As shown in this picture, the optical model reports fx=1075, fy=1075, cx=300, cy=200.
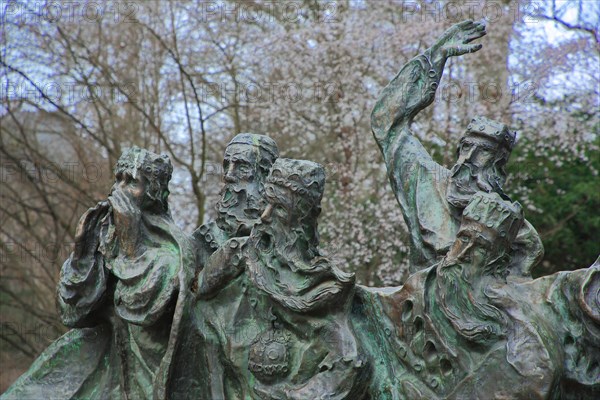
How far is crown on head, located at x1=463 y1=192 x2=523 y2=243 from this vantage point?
5152mm

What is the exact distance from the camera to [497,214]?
16.9ft

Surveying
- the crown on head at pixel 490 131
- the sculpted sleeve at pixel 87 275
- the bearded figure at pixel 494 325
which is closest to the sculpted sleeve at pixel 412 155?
the crown on head at pixel 490 131

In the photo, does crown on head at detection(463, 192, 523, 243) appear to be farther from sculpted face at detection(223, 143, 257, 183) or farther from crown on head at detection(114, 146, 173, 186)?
crown on head at detection(114, 146, 173, 186)

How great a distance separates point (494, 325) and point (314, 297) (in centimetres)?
89

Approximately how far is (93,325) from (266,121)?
313 inches

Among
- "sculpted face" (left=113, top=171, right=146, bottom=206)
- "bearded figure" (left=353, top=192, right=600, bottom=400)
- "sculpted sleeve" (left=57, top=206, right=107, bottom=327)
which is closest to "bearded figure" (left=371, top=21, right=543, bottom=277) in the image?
"bearded figure" (left=353, top=192, right=600, bottom=400)

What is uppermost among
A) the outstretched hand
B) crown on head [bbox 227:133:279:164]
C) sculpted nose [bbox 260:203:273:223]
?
the outstretched hand

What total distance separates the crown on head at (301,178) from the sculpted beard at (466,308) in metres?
0.74

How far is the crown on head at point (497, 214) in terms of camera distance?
5152mm

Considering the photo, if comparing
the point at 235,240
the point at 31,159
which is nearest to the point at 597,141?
the point at 31,159

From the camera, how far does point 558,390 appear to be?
5.10m

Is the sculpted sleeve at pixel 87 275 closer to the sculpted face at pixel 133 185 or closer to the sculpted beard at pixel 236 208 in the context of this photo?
the sculpted face at pixel 133 185

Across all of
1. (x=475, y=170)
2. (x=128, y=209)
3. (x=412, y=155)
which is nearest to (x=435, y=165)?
(x=412, y=155)

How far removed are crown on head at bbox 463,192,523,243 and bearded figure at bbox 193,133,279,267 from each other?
1.34 meters
